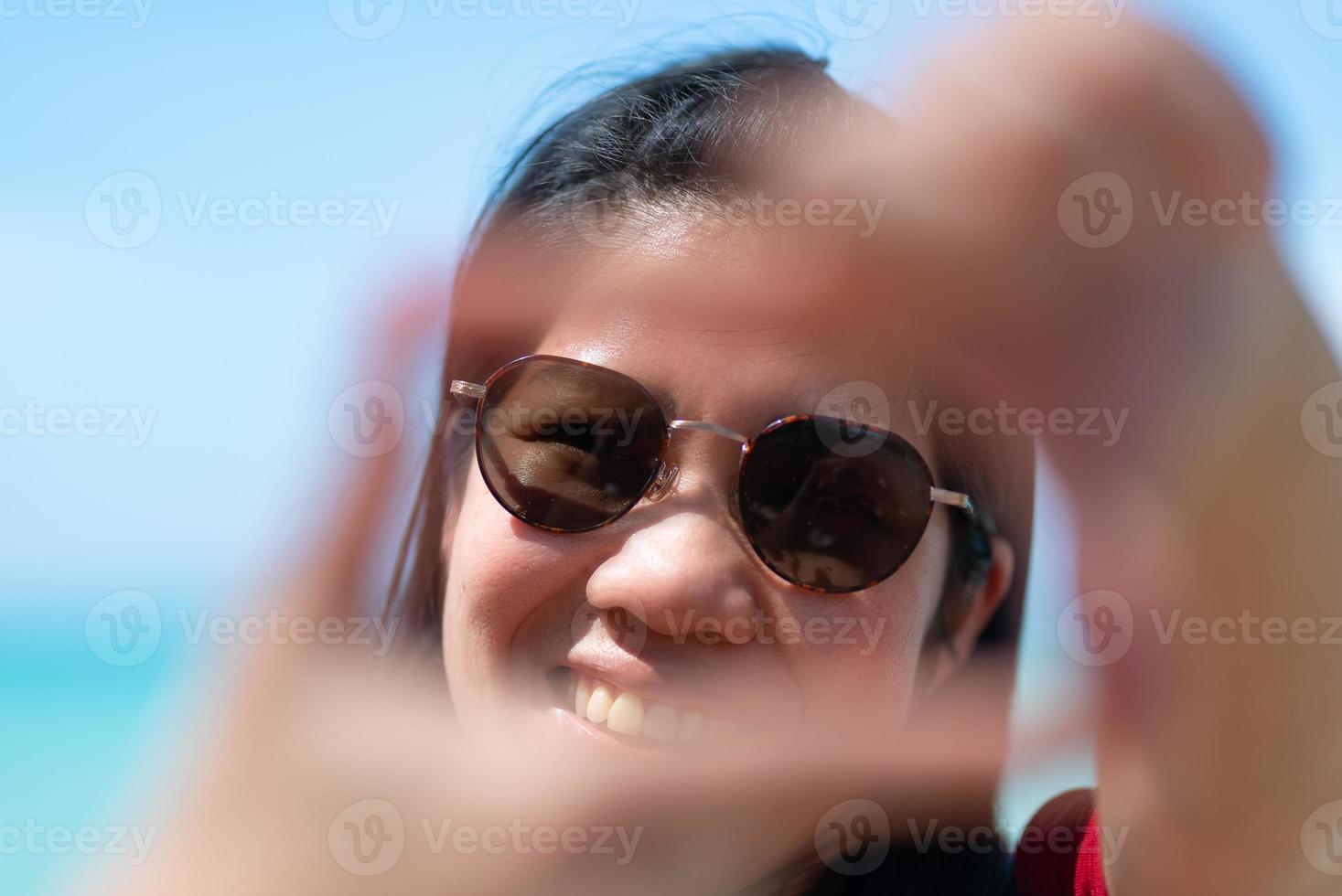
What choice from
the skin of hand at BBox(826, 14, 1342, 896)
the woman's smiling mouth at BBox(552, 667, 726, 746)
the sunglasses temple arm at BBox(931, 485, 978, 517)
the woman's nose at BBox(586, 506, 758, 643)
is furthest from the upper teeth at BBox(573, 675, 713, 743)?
the skin of hand at BBox(826, 14, 1342, 896)

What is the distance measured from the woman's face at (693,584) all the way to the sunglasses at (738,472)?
0.04 m

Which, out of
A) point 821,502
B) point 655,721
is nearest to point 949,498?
point 821,502

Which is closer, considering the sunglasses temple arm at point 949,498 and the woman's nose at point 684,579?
the woman's nose at point 684,579

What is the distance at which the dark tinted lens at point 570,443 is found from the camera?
1.77 m

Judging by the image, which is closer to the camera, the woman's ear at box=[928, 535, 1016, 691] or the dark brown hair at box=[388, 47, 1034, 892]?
the dark brown hair at box=[388, 47, 1034, 892]

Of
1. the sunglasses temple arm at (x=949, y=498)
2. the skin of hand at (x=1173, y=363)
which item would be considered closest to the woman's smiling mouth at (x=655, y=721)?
the sunglasses temple arm at (x=949, y=498)

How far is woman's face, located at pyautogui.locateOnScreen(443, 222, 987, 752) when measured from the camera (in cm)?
174

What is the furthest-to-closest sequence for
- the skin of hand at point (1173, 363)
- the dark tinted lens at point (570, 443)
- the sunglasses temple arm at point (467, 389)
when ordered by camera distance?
the sunglasses temple arm at point (467, 389)
the dark tinted lens at point (570, 443)
the skin of hand at point (1173, 363)

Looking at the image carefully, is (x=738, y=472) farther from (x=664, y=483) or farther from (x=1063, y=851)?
(x=1063, y=851)

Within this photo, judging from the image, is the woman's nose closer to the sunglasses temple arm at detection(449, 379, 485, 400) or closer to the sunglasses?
the sunglasses

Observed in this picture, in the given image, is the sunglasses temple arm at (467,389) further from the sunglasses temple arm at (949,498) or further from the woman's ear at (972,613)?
the woman's ear at (972,613)

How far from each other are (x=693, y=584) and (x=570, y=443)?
32 centimetres

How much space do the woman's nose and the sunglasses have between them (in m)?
0.05

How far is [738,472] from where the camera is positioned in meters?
1.76
